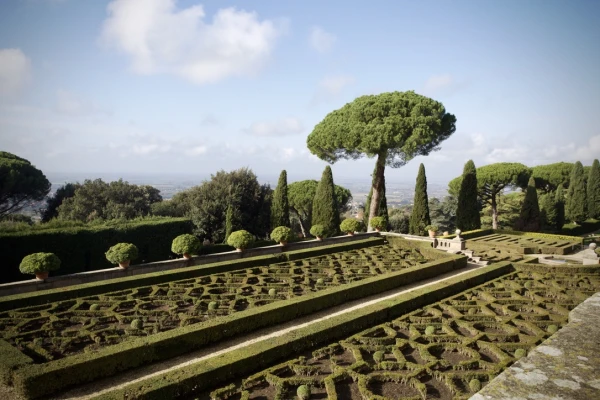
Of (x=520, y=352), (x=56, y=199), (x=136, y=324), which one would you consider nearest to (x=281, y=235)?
(x=136, y=324)

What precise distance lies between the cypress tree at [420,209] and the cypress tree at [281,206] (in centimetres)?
934

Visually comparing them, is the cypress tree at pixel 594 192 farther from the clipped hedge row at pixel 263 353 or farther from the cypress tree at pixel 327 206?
the clipped hedge row at pixel 263 353

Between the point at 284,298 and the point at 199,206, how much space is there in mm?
15996

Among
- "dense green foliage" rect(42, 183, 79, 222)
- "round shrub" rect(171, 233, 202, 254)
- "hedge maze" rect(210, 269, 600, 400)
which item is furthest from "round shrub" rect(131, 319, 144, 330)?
"dense green foliage" rect(42, 183, 79, 222)

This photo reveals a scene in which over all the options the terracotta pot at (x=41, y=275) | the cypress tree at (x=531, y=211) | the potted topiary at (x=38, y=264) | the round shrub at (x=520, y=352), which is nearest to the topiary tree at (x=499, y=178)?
the cypress tree at (x=531, y=211)

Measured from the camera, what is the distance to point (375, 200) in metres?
25.8

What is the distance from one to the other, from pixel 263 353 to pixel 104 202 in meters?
26.4

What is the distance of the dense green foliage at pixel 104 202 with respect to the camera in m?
26.7

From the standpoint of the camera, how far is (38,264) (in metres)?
11.5

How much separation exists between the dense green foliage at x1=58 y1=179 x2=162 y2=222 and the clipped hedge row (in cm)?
2238

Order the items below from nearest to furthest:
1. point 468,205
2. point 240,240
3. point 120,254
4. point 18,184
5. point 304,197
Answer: point 120,254
point 240,240
point 468,205
point 18,184
point 304,197

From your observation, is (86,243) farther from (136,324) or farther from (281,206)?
(281,206)

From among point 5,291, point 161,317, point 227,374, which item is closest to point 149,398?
point 227,374

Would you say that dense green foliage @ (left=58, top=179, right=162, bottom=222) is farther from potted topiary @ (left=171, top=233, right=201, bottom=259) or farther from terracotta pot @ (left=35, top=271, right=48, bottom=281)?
terracotta pot @ (left=35, top=271, right=48, bottom=281)
